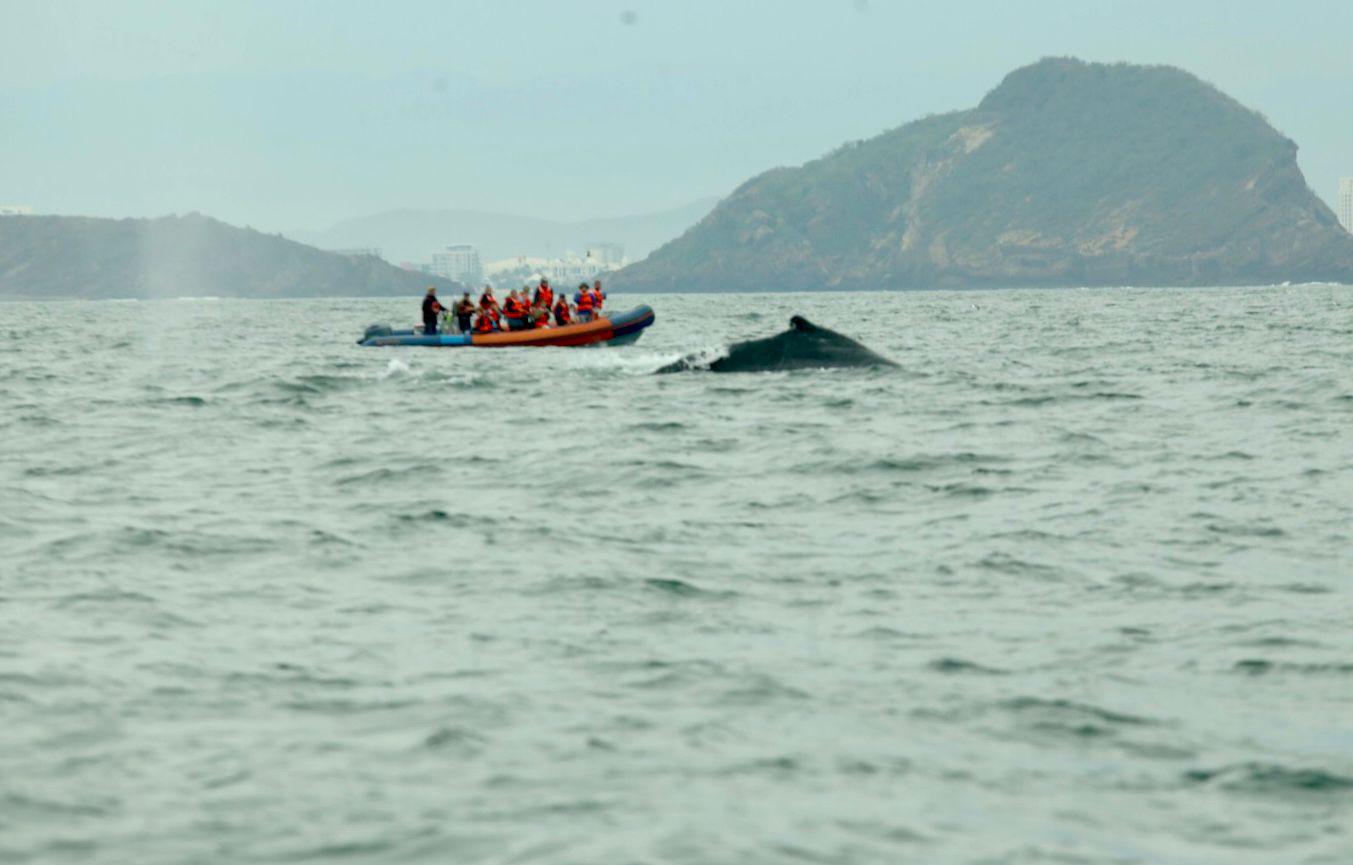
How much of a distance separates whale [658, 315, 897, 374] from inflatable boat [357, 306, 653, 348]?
30.6ft

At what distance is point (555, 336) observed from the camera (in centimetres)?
4138

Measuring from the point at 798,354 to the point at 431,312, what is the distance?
50.4 ft

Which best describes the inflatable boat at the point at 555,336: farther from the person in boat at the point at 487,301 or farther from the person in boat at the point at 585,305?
the person in boat at the point at 487,301

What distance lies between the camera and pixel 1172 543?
12.6m

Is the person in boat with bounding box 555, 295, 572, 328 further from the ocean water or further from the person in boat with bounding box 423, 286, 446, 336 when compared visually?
the ocean water

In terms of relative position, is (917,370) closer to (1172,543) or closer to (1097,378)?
(1097,378)

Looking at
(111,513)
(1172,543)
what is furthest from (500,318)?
(1172,543)

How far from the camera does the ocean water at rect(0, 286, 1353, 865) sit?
663cm

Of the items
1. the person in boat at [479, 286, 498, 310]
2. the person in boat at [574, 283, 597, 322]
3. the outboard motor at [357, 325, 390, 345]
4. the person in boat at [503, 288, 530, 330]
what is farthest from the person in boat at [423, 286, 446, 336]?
the person in boat at [574, 283, 597, 322]

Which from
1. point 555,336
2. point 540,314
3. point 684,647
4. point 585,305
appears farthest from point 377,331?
point 684,647

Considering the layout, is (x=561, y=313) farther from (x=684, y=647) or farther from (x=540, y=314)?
(x=684, y=647)

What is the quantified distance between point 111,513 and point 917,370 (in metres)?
20.9

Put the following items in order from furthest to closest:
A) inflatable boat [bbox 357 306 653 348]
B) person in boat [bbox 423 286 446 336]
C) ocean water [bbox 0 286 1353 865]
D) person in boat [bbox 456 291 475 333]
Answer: person in boat [bbox 423 286 446 336]
person in boat [bbox 456 291 475 333]
inflatable boat [bbox 357 306 653 348]
ocean water [bbox 0 286 1353 865]

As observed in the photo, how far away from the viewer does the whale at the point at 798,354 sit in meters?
30.7
